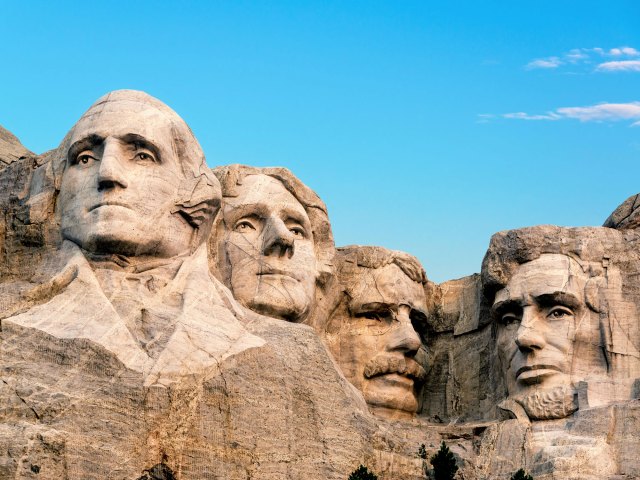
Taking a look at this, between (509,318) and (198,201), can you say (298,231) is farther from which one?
(509,318)

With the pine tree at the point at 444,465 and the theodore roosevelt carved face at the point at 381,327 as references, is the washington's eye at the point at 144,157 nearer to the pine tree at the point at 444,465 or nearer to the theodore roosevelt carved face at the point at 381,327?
the theodore roosevelt carved face at the point at 381,327

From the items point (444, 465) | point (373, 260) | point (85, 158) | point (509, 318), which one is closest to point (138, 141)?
point (85, 158)

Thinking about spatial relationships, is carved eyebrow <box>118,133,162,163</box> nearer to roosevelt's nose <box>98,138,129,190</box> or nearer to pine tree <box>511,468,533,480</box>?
roosevelt's nose <box>98,138,129,190</box>

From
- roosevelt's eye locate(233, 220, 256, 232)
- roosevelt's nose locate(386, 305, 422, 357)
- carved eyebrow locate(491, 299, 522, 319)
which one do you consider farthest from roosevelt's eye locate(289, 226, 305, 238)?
carved eyebrow locate(491, 299, 522, 319)

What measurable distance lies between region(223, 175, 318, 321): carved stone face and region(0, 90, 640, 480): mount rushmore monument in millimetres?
27

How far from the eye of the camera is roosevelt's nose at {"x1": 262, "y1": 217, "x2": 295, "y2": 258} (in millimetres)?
23719

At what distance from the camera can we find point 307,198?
2450 cm

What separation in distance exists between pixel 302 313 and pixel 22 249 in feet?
10.9

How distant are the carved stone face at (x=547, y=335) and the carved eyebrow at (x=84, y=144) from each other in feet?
17.1

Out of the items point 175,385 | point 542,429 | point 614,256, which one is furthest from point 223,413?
point 614,256

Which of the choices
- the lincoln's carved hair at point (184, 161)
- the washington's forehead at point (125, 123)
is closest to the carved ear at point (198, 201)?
the lincoln's carved hair at point (184, 161)

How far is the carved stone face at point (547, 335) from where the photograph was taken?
23.4m

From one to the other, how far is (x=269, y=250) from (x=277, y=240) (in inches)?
6.0

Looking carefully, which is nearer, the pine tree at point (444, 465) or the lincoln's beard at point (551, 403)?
the pine tree at point (444, 465)
